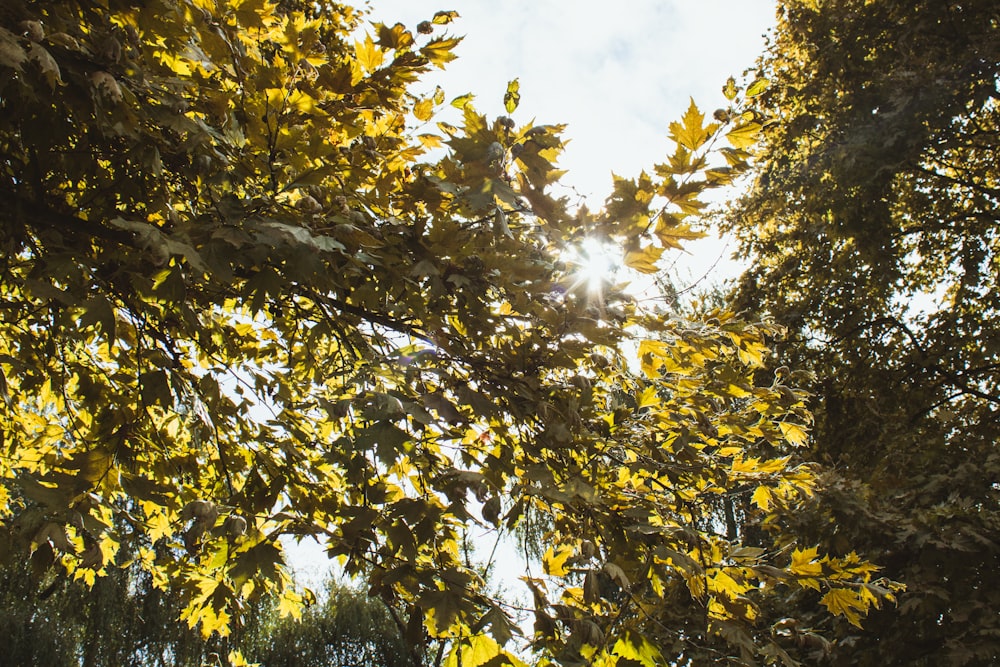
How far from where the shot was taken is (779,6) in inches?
352

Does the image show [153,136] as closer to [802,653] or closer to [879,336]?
[802,653]

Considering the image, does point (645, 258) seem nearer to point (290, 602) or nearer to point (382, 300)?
point (382, 300)

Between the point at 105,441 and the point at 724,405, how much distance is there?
244cm

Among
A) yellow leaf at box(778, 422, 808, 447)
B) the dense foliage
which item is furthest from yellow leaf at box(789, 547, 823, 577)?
the dense foliage

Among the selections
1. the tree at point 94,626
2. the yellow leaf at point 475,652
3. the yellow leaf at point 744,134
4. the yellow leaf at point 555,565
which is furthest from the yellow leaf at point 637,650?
the tree at point 94,626

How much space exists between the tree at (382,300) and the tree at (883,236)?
3411 mm

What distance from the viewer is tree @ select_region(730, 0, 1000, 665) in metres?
6.34

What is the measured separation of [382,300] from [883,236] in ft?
24.1

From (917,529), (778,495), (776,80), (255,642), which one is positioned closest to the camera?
(778,495)

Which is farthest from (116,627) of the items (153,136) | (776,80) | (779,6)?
(779,6)

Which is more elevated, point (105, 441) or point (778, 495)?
point (105, 441)

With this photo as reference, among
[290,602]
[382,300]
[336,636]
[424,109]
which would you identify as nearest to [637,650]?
[382,300]

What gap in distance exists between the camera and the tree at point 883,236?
6.34 meters

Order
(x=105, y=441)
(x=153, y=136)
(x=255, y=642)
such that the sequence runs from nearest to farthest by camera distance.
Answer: (x=153, y=136) < (x=105, y=441) < (x=255, y=642)
